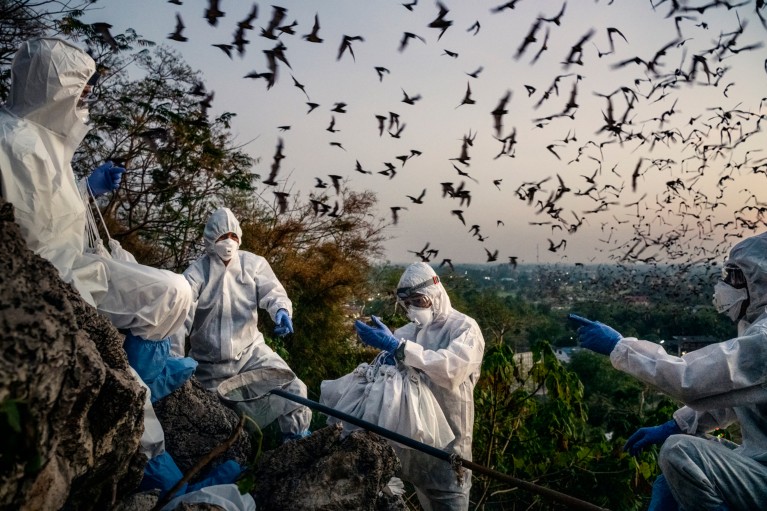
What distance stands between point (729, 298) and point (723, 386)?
23.9 inches

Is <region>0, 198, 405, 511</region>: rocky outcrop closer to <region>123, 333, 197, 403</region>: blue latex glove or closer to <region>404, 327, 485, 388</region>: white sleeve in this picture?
<region>123, 333, 197, 403</region>: blue latex glove

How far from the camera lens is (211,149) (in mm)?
10289

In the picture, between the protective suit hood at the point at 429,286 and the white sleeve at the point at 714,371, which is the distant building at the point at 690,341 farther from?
the white sleeve at the point at 714,371

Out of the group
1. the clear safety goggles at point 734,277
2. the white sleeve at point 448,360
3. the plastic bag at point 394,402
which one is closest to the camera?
the clear safety goggles at point 734,277

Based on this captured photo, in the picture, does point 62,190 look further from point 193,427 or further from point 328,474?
point 328,474

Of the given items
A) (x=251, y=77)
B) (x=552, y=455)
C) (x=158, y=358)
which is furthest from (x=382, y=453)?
(x=552, y=455)

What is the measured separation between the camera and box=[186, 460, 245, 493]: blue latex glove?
3.17m

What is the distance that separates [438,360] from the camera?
165 inches

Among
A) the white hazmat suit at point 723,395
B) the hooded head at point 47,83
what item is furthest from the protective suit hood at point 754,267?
the hooded head at point 47,83

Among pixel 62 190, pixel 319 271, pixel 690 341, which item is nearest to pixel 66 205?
pixel 62 190

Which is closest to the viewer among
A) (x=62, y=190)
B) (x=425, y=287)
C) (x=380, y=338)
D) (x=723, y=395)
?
(x=62, y=190)

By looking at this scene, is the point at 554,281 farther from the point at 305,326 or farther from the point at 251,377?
the point at 251,377

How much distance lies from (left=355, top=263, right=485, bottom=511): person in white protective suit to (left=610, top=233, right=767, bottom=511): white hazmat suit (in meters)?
1.29

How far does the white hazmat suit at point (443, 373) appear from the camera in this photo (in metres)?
4.22
